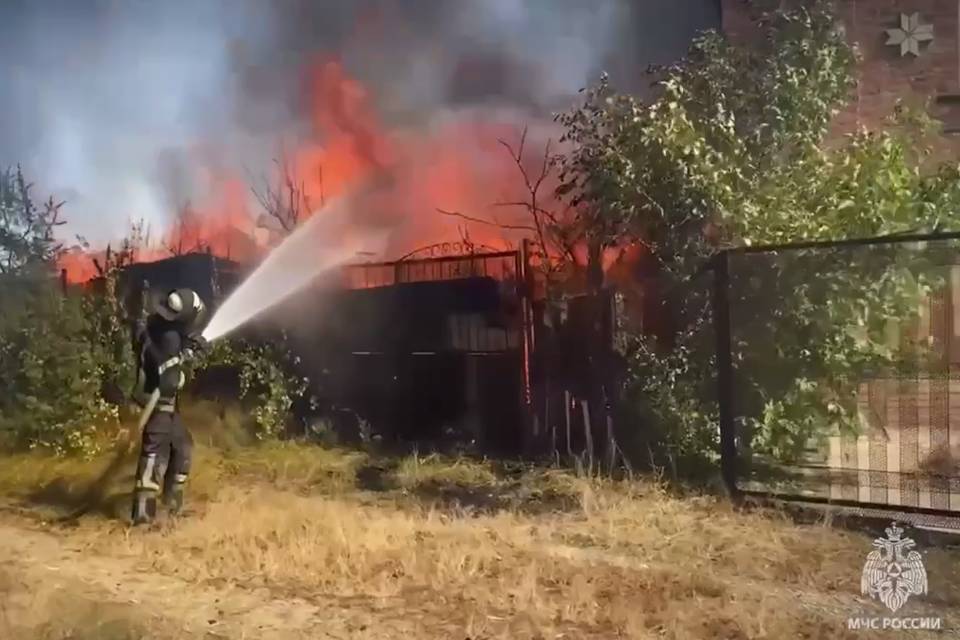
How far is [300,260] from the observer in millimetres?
3947

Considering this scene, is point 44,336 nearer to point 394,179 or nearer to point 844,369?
point 394,179

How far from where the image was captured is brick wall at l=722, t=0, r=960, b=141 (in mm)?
3311

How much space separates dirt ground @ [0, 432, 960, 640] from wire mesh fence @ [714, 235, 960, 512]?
1.17 ft

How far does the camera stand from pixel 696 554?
3.00m

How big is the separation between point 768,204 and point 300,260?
1.98 meters

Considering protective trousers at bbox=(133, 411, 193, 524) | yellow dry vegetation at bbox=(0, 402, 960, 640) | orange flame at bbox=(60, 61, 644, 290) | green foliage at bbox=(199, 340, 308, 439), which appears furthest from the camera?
green foliage at bbox=(199, 340, 308, 439)

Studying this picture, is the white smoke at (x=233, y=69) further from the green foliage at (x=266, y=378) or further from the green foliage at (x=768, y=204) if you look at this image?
the green foliage at (x=266, y=378)

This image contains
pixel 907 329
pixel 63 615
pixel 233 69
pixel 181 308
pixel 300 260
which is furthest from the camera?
pixel 300 260

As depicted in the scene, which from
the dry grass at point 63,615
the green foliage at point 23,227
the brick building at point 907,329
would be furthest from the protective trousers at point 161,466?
the brick building at point 907,329

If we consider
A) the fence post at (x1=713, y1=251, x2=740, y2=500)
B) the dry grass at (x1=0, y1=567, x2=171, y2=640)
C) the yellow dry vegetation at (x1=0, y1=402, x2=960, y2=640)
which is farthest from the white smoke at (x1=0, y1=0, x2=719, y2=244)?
the dry grass at (x1=0, y1=567, x2=171, y2=640)

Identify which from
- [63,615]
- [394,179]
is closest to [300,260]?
[394,179]

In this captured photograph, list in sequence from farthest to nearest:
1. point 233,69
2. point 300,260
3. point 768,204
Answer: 1. point 300,260
2. point 233,69
3. point 768,204

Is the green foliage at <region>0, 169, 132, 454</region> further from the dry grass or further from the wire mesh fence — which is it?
the wire mesh fence

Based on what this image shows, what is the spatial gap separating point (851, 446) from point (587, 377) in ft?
3.65
